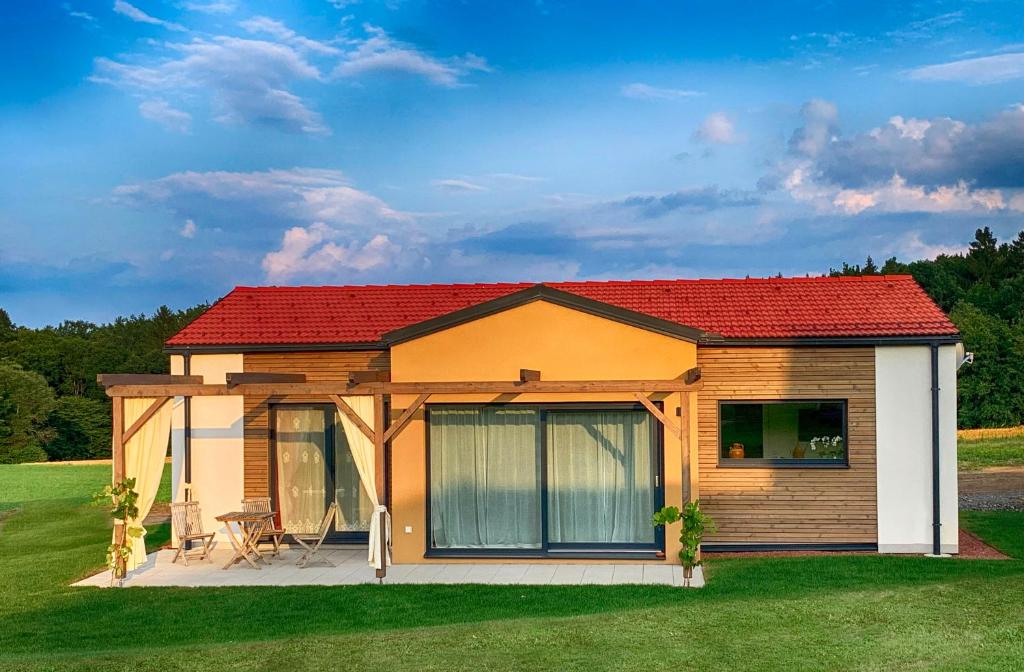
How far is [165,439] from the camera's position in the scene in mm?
13969

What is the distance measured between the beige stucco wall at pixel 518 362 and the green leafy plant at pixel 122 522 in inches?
142

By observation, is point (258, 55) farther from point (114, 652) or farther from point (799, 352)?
point (114, 652)

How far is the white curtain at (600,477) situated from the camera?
13922 mm

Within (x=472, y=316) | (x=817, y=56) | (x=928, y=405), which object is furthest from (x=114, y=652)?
(x=817, y=56)

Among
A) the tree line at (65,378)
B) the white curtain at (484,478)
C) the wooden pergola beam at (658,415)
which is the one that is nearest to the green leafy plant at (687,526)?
the wooden pergola beam at (658,415)

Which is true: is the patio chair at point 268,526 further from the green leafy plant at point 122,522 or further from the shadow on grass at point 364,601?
the shadow on grass at point 364,601

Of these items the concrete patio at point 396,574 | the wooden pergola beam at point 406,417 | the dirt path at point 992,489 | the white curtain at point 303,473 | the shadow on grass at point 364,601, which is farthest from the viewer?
the dirt path at point 992,489

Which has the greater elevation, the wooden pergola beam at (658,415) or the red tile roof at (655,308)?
the red tile roof at (655,308)

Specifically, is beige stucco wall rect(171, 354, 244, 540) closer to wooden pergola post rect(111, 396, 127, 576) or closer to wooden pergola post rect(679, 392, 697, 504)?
wooden pergola post rect(111, 396, 127, 576)

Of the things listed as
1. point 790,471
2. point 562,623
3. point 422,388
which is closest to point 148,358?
point 422,388

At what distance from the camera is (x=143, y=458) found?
1359 cm

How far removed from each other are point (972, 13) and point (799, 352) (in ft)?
40.0

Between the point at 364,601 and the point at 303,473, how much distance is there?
471 cm

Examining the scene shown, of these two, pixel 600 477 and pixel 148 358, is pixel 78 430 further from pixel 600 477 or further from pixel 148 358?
pixel 600 477
